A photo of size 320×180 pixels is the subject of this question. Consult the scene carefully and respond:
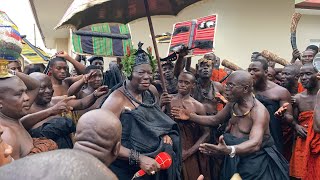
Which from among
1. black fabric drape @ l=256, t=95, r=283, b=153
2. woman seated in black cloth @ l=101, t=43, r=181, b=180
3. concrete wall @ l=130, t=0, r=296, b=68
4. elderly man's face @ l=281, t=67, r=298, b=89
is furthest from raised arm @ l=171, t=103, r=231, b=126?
concrete wall @ l=130, t=0, r=296, b=68

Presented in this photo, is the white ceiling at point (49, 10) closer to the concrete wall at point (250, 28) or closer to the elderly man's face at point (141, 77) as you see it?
the concrete wall at point (250, 28)

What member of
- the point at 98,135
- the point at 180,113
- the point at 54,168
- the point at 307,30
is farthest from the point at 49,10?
the point at 54,168

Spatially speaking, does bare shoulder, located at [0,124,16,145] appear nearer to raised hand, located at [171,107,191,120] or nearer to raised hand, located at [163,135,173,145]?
raised hand, located at [163,135,173,145]

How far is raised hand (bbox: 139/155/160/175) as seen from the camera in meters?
3.89

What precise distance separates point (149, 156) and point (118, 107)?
513mm

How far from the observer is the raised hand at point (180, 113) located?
207 inches

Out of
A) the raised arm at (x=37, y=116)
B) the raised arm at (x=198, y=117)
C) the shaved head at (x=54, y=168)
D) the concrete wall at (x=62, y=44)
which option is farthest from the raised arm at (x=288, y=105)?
the concrete wall at (x=62, y=44)

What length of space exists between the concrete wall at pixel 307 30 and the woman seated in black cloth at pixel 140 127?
8448 millimetres

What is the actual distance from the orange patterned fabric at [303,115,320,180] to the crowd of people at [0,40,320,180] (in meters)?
0.01

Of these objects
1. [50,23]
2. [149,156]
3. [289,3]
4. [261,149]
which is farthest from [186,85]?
[50,23]

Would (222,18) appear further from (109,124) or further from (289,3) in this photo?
(109,124)

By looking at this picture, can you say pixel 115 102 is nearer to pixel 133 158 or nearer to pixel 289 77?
pixel 133 158

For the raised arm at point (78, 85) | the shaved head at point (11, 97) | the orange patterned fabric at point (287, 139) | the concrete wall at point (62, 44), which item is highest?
the shaved head at point (11, 97)

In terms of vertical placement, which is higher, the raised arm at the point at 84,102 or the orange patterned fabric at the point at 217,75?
the raised arm at the point at 84,102
